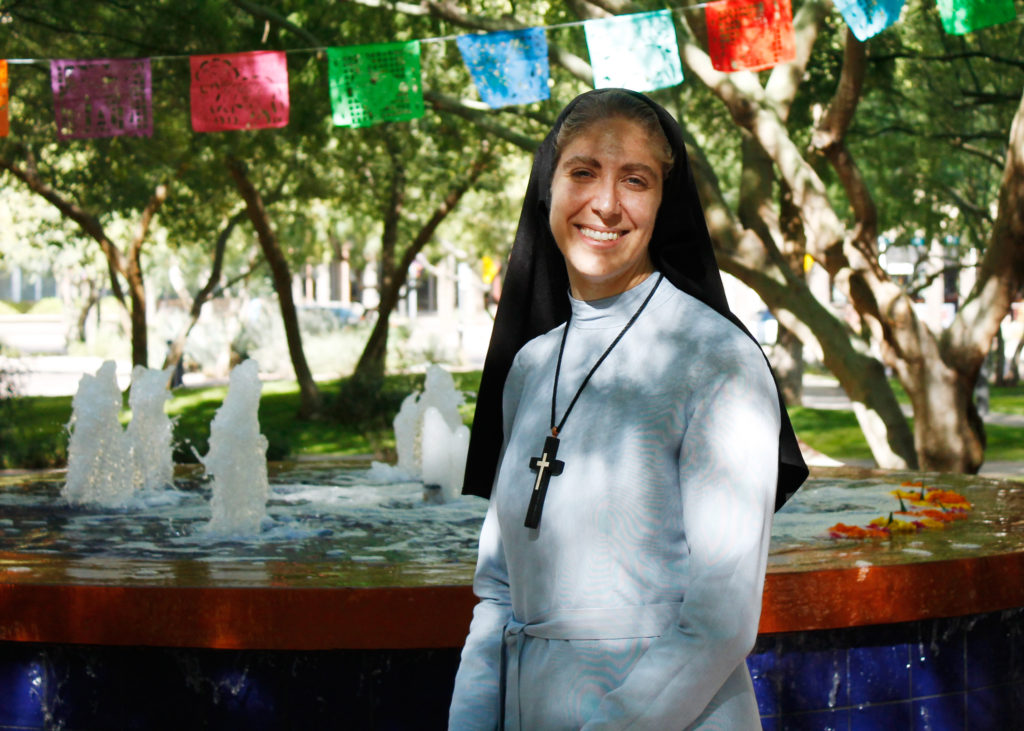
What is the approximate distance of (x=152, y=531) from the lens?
6297 mm

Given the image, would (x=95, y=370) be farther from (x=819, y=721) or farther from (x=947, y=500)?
(x=819, y=721)

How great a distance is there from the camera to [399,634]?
373 centimetres

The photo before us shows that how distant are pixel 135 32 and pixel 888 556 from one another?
1295cm

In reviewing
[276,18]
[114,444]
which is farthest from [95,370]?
[114,444]

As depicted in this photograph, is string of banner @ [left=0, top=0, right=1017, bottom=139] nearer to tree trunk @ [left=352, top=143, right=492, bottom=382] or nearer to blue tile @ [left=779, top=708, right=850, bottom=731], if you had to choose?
blue tile @ [left=779, top=708, right=850, bottom=731]

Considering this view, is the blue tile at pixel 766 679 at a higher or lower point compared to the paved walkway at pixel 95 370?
higher

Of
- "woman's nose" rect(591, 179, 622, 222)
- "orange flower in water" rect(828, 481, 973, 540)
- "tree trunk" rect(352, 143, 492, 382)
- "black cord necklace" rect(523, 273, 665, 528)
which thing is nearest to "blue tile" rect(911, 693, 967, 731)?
"orange flower in water" rect(828, 481, 973, 540)

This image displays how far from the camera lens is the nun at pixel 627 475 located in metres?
1.81

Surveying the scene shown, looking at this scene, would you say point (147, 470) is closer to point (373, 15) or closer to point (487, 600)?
point (487, 600)

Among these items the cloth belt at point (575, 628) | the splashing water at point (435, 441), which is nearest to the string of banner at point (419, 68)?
the splashing water at point (435, 441)

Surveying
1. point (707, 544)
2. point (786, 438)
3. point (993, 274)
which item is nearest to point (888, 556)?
point (786, 438)

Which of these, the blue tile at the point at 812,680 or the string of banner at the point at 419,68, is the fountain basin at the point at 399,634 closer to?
the blue tile at the point at 812,680

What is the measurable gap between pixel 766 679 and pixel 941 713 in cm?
70

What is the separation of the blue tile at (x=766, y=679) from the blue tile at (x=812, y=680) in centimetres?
2
